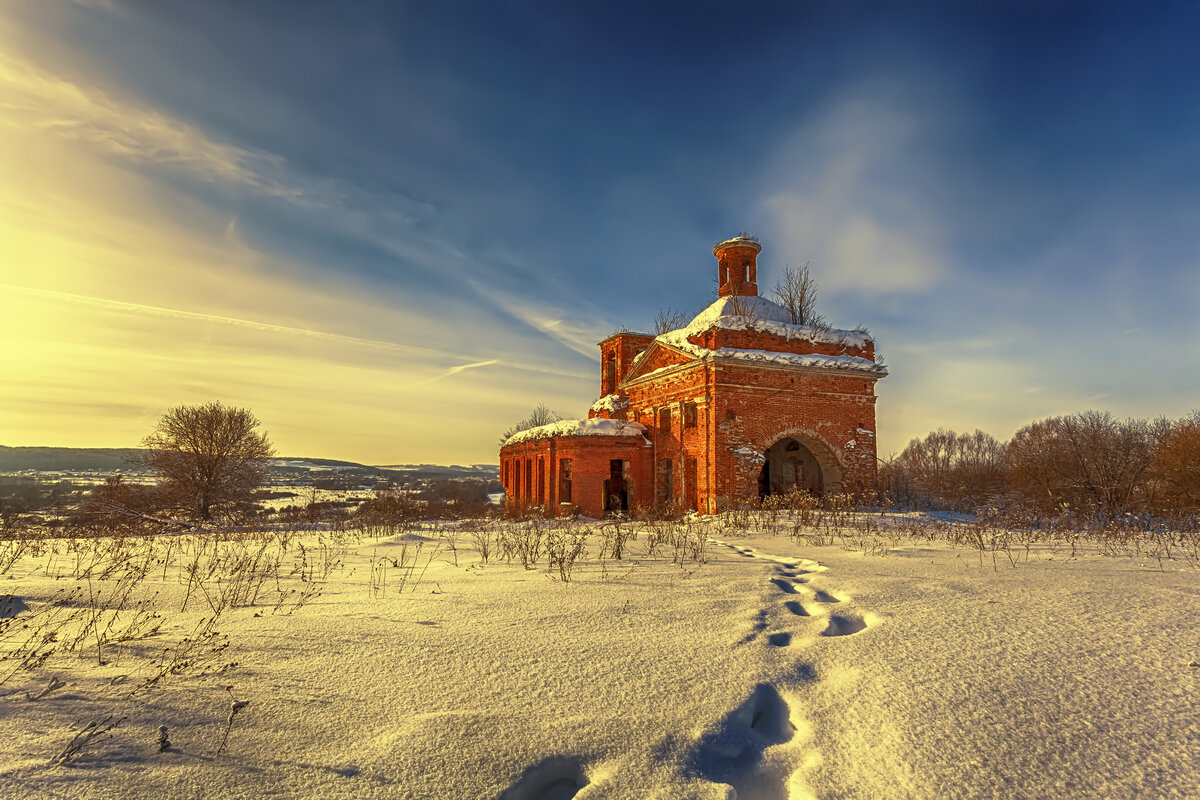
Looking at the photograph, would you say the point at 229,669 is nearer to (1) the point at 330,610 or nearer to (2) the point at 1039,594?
(1) the point at 330,610

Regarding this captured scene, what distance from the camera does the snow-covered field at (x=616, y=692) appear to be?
7.36 ft

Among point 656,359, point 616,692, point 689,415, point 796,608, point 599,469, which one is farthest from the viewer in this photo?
point 656,359

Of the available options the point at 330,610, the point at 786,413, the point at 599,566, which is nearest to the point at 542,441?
the point at 786,413

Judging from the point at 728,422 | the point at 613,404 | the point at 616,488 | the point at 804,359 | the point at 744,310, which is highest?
the point at 744,310

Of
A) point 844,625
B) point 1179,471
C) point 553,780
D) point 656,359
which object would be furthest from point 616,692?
point 1179,471

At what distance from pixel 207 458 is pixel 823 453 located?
2475 centimetres

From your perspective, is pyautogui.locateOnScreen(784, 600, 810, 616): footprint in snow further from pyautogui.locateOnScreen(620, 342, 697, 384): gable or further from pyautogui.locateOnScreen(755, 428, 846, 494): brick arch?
pyautogui.locateOnScreen(620, 342, 697, 384): gable

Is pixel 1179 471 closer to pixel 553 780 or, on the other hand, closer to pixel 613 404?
pixel 613 404

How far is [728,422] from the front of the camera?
17.2m

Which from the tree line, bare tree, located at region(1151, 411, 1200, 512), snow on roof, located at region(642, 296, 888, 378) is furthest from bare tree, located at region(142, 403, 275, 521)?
bare tree, located at region(1151, 411, 1200, 512)

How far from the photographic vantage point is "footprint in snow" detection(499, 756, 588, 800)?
2268 mm

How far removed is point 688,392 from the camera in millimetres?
18578

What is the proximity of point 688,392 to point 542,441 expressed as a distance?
21.7 ft

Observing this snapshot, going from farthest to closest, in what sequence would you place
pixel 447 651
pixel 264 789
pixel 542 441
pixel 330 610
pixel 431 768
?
pixel 542 441, pixel 330 610, pixel 447 651, pixel 431 768, pixel 264 789
